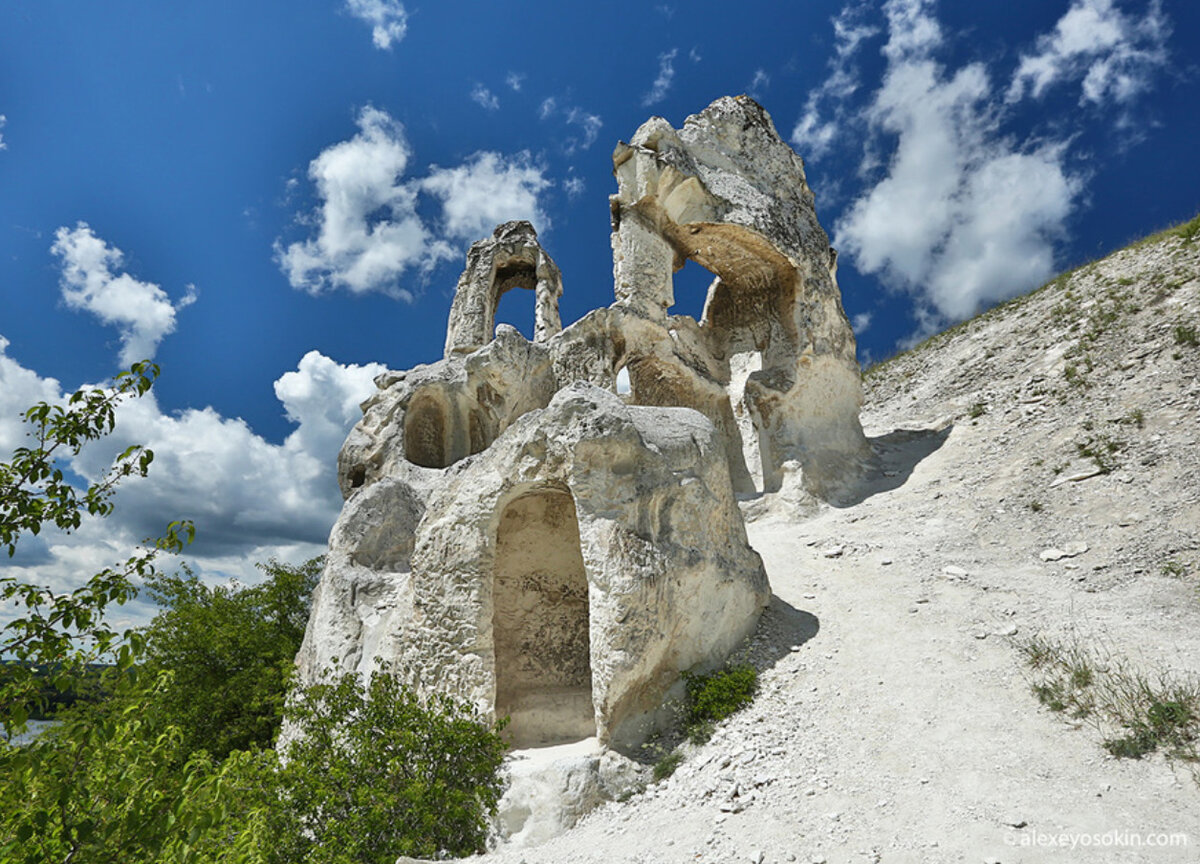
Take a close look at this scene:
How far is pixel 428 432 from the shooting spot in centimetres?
1767

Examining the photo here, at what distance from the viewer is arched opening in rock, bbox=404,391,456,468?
17297 mm

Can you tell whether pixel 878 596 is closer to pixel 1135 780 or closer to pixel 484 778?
pixel 1135 780

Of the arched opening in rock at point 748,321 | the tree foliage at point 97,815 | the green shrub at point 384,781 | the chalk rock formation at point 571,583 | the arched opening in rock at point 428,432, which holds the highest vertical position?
the arched opening in rock at point 748,321

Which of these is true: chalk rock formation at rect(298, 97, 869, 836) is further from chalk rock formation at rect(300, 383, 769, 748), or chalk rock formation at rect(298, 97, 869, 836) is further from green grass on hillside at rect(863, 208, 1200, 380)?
green grass on hillside at rect(863, 208, 1200, 380)

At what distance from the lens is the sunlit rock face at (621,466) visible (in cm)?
877

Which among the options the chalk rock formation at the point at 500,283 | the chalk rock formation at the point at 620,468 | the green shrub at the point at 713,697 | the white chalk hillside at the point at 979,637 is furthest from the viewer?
the chalk rock formation at the point at 500,283

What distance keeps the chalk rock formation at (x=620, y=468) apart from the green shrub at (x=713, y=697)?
32 centimetres

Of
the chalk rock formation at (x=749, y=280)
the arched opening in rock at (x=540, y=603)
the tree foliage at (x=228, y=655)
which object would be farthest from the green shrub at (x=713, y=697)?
the chalk rock formation at (x=749, y=280)

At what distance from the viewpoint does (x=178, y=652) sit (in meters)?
14.3

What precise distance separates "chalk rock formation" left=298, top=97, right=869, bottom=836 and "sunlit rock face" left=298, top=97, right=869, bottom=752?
0.04 m

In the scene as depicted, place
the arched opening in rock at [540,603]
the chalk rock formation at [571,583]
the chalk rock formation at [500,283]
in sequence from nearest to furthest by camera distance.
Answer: the chalk rock formation at [571,583] → the arched opening in rock at [540,603] → the chalk rock formation at [500,283]

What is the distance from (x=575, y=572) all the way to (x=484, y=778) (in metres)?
4.06

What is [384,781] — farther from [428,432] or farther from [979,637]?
[428,432]

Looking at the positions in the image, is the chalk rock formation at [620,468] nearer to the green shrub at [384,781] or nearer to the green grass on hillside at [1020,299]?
the green shrub at [384,781]
